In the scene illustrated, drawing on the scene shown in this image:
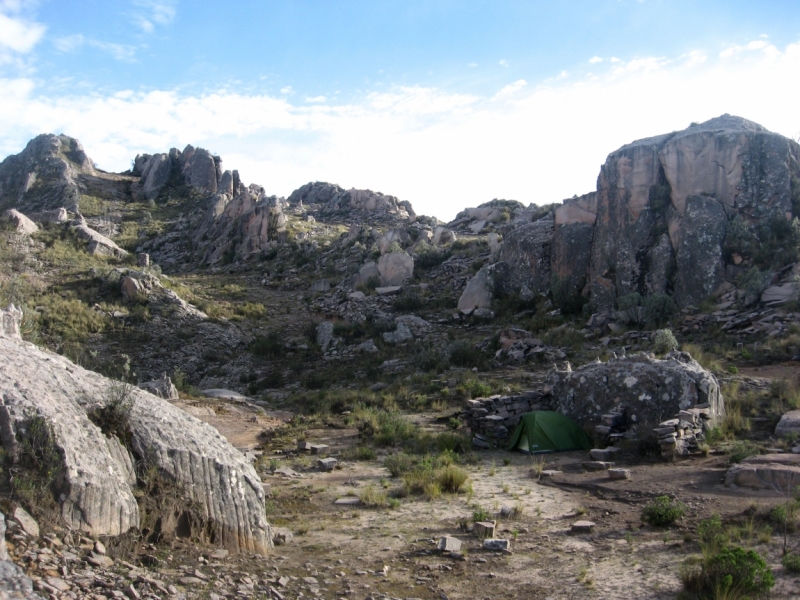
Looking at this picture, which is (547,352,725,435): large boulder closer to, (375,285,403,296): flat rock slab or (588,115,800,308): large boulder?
(588,115,800,308): large boulder

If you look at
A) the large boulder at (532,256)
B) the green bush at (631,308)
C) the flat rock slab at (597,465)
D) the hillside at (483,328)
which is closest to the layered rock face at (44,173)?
the hillside at (483,328)

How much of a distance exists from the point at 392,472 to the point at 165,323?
15.5 m

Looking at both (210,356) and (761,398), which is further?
(210,356)

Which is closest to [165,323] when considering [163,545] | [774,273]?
[163,545]

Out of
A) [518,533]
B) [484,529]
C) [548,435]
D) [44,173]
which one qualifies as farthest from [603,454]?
[44,173]

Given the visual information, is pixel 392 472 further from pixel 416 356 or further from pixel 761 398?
pixel 416 356

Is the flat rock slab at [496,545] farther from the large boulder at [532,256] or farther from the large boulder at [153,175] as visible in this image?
the large boulder at [153,175]

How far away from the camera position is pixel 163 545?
16.3 ft

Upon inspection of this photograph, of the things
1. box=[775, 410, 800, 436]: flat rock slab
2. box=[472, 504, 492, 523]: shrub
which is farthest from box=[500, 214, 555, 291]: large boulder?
box=[472, 504, 492, 523]: shrub

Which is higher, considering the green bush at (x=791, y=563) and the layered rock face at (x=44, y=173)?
the layered rock face at (x=44, y=173)

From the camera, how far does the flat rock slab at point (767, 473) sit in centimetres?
745

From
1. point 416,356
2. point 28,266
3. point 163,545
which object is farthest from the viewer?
point 28,266

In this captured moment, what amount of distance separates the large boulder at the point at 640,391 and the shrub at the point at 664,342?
3.36 metres

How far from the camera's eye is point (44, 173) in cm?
4778
